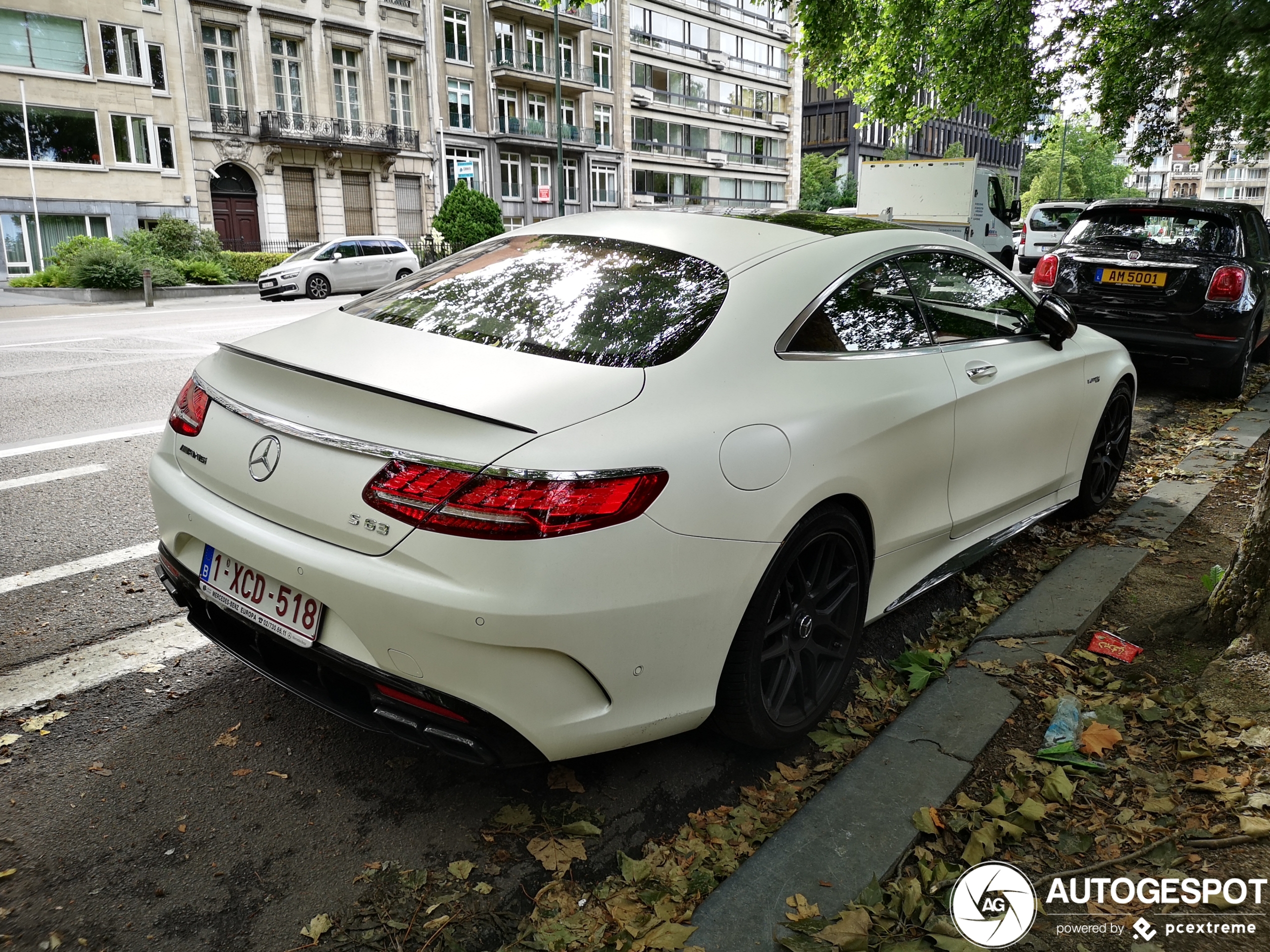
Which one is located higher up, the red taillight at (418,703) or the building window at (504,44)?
the building window at (504,44)

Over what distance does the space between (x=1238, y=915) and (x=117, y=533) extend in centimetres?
469

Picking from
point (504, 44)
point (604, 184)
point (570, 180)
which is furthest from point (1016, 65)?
point (604, 184)

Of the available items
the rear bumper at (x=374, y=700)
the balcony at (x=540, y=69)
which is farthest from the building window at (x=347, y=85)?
the rear bumper at (x=374, y=700)

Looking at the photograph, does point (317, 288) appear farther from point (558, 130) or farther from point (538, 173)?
point (538, 173)

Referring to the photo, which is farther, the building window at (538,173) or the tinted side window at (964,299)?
the building window at (538,173)

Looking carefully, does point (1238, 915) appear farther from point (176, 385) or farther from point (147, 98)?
point (147, 98)

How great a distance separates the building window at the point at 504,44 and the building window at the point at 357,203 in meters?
9.78

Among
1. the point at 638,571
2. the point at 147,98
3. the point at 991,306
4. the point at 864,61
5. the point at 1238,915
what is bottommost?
the point at 1238,915

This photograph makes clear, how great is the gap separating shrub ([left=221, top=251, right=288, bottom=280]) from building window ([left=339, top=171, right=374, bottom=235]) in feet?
35.3

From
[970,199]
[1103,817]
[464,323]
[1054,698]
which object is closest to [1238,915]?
[1103,817]

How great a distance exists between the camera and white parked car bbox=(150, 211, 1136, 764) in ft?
6.98

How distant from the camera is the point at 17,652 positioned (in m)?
3.38

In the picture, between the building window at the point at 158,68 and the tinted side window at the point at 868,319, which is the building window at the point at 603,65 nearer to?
the building window at the point at 158,68

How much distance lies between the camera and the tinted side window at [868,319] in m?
2.94
